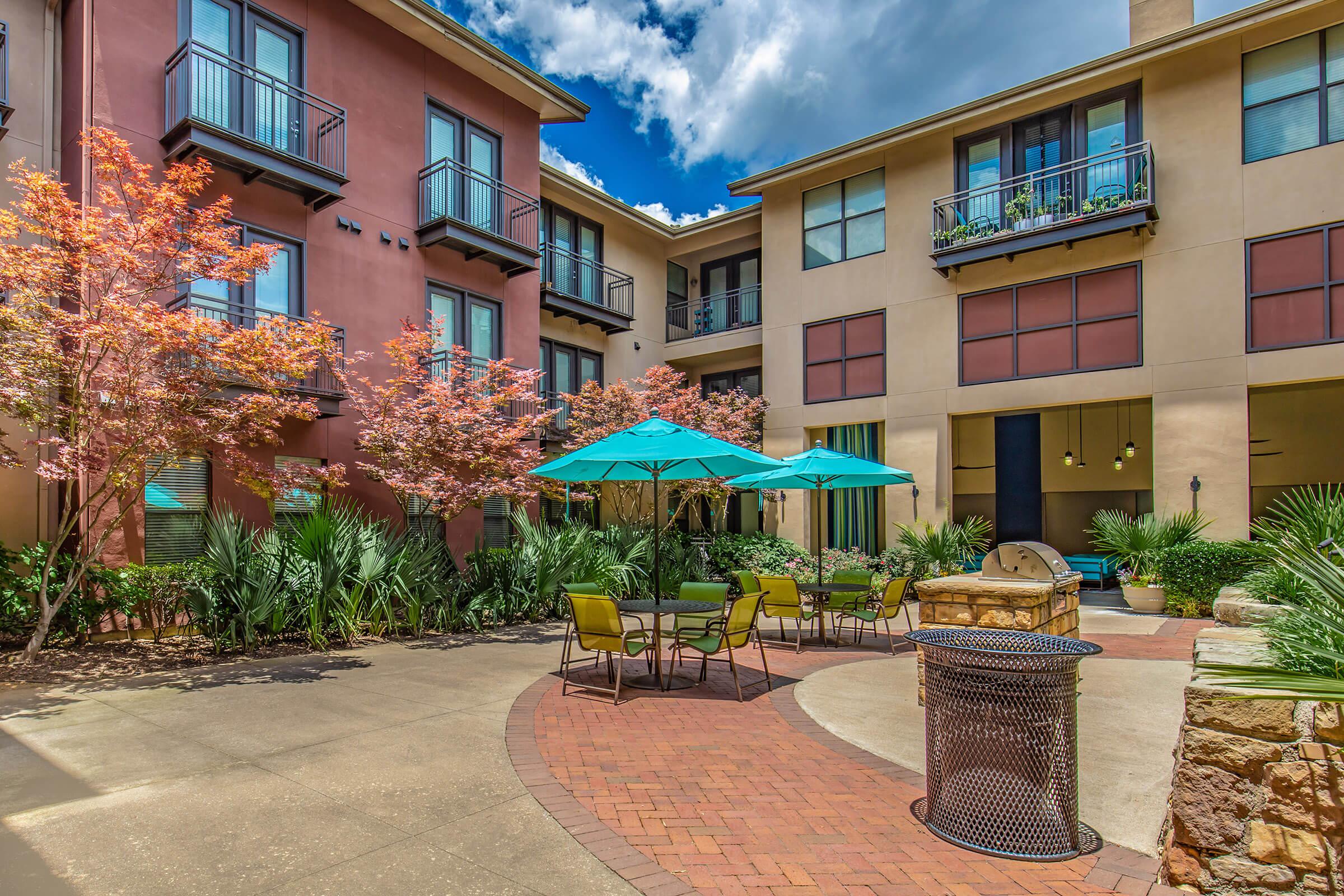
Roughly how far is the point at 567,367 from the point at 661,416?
327cm

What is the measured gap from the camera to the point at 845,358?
18.1 meters

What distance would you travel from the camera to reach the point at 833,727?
5969 millimetres

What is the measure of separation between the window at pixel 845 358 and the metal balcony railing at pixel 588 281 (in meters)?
4.70

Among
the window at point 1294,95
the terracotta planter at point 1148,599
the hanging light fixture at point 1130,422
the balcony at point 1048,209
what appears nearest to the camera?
the window at point 1294,95

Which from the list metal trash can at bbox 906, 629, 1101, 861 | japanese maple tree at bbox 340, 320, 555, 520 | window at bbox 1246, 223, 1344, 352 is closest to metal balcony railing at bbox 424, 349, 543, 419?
japanese maple tree at bbox 340, 320, 555, 520

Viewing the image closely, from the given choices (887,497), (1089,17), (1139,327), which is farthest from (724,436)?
(1089,17)

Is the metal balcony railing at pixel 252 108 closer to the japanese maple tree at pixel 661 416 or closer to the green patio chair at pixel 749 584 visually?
the japanese maple tree at pixel 661 416

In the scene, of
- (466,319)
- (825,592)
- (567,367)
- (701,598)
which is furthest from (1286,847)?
(567,367)

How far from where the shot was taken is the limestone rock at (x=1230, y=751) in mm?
3342

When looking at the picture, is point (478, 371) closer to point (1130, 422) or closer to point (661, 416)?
point (661, 416)

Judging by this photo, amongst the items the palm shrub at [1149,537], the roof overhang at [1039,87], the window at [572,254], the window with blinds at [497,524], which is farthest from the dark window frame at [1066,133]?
the window with blinds at [497,524]

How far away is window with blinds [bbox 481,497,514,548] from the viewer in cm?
1543

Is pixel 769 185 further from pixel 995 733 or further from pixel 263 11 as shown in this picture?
pixel 995 733

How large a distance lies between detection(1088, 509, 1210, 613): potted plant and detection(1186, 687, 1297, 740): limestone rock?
11.2 meters
